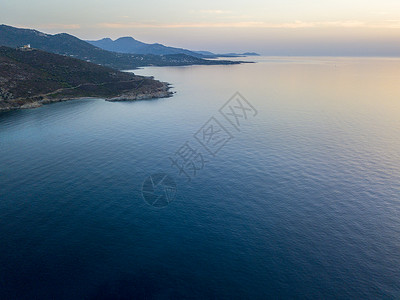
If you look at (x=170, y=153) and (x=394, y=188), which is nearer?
(x=394, y=188)

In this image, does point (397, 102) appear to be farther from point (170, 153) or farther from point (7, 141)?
point (7, 141)

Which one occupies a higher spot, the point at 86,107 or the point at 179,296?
the point at 179,296

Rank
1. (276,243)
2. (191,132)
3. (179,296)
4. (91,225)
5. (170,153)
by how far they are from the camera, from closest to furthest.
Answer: (179,296)
(276,243)
(91,225)
(170,153)
(191,132)

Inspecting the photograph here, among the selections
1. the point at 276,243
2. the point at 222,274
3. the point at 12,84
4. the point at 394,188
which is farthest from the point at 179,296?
the point at 12,84

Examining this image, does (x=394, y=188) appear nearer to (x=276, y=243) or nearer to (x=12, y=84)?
(x=276, y=243)

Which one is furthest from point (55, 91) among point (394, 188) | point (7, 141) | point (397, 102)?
point (397, 102)

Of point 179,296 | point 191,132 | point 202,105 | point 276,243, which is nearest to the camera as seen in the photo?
point 179,296
